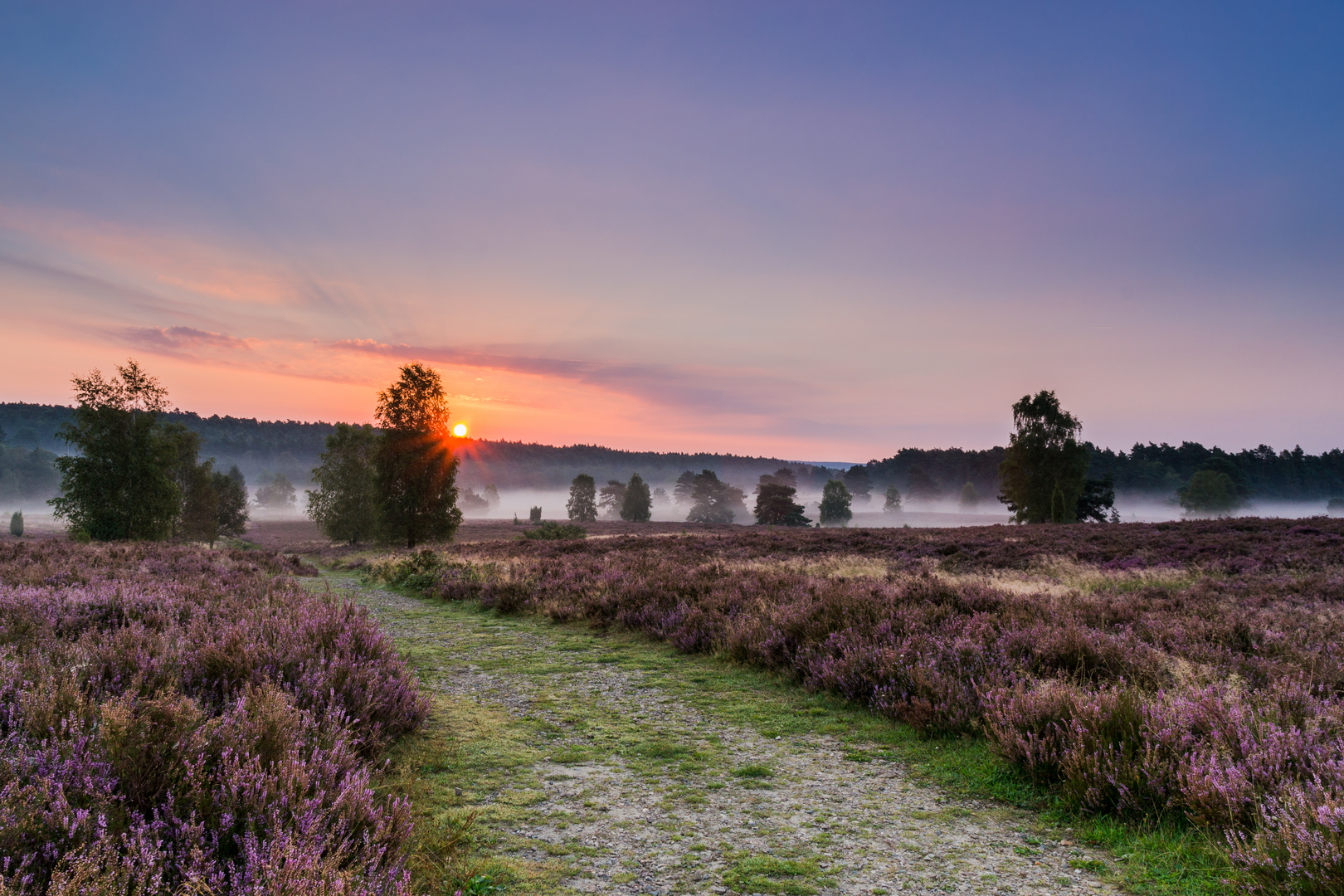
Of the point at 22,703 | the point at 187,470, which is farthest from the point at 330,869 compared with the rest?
the point at 187,470

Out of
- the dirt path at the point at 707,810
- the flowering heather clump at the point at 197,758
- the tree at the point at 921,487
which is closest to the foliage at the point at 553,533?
the dirt path at the point at 707,810

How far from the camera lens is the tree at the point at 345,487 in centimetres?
4947

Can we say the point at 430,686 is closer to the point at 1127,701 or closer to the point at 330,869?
the point at 330,869

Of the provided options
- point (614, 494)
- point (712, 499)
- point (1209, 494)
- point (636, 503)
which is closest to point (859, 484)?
point (712, 499)

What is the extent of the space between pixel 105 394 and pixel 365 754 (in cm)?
3793

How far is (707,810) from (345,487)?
52.5 m

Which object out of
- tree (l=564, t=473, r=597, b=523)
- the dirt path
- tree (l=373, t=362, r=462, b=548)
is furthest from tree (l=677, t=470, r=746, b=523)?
the dirt path

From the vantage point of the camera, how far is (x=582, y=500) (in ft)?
337

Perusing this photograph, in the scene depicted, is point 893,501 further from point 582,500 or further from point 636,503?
point 582,500

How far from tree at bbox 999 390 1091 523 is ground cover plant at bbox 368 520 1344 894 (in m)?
39.9

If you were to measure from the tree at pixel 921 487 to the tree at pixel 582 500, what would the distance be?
91.2 metres

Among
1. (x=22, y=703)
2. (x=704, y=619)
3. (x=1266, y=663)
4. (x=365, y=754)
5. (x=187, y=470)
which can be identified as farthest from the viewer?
(x=187, y=470)

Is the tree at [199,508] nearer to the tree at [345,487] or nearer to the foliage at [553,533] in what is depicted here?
the tree at [345,487]

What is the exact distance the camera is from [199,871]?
7.86 feet
